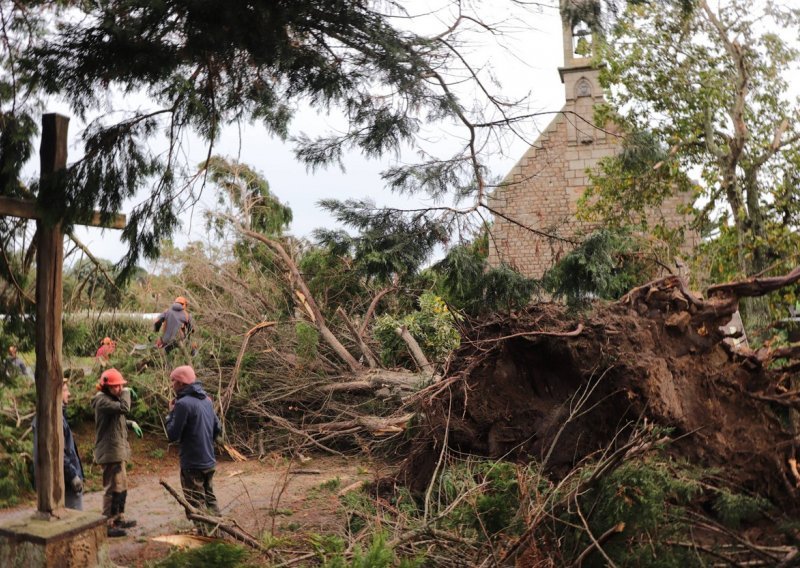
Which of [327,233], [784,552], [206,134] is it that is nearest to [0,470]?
[327,233]

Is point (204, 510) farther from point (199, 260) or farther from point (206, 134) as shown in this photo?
point (199, 260)

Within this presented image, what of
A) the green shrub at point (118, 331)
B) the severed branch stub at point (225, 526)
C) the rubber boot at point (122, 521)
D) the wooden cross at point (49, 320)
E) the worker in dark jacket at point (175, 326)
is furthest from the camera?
the green shrub at point (118, 331)

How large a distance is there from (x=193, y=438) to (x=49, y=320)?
1890 mm

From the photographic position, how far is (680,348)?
20.5 ft

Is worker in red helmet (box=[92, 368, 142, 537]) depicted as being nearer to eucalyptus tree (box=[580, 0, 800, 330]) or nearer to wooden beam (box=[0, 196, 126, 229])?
wooden beam (box=[0, 196, 126, 229])

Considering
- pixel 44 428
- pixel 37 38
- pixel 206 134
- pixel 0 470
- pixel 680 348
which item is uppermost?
pixel 37 38

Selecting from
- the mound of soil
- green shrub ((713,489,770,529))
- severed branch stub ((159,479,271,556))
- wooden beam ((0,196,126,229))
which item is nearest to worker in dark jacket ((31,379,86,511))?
severed branch stub ((159,479,271,556))

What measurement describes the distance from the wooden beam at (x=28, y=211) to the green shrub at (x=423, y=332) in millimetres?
6327

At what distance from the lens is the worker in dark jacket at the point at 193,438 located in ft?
22.7

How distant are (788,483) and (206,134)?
5.49 metres

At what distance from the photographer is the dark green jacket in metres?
7.41

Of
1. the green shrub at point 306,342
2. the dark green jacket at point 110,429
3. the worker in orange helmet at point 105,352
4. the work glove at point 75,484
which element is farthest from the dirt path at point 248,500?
the worker in orange helmet at point 105,352

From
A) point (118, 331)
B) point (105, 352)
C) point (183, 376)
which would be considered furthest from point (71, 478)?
point (118, 331)

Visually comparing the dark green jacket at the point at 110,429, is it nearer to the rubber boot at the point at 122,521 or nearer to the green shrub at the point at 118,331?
the rubber boot at the point at 122,521
